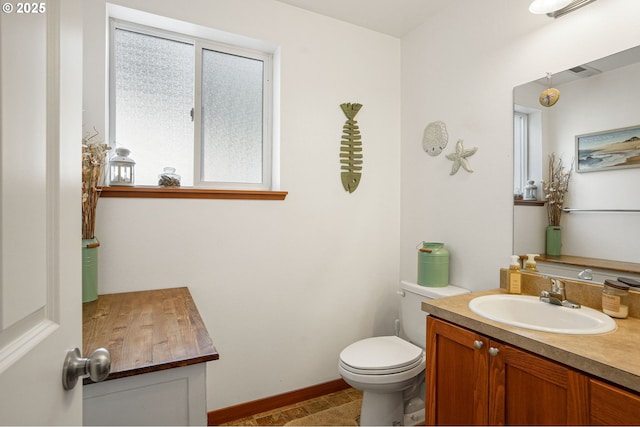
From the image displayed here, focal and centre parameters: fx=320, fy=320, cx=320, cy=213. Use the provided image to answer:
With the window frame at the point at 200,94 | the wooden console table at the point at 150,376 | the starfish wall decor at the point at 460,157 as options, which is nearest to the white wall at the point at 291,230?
the window frame at the point at 200,94

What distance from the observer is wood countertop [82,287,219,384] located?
890 mm

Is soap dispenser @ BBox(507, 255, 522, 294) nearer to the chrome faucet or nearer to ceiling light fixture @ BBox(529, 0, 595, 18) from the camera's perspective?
the chrome faucet

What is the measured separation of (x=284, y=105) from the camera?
2.04 metres

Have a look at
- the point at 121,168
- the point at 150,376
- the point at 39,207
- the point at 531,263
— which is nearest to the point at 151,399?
the point at 150,376

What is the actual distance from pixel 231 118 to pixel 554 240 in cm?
193

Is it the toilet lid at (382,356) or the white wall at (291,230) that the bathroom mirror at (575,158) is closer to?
the toilet lid at (382,356)

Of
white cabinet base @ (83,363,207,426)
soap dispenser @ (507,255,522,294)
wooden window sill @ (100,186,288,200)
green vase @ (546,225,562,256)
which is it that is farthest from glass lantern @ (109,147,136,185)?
green vase @ (546,225,562,256)

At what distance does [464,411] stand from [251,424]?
1.23 m

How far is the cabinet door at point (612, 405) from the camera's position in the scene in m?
0.81

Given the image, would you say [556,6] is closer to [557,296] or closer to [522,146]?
[522,146]

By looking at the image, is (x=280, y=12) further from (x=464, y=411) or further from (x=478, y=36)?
(x=464, y=411)

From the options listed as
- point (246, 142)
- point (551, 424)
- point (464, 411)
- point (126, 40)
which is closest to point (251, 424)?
point (464, 411)

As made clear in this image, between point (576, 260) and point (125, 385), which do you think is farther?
point (576, 260)

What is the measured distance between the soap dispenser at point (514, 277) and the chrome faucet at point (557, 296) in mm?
129
